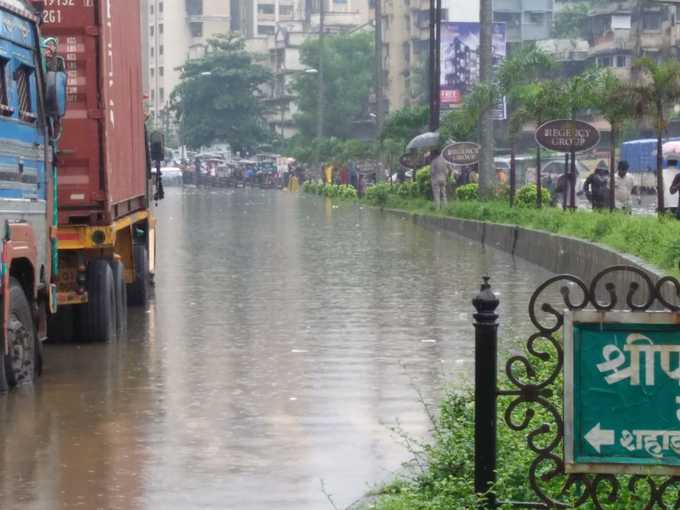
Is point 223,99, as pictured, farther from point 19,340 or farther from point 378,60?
point 19,340

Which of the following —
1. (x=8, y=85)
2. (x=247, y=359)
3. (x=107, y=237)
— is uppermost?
(x=8, y=85)

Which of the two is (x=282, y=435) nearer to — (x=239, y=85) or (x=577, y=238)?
(x=577, y=238)

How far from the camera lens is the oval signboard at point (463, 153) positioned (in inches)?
1679

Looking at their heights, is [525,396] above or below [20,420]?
above

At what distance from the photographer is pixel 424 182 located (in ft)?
166

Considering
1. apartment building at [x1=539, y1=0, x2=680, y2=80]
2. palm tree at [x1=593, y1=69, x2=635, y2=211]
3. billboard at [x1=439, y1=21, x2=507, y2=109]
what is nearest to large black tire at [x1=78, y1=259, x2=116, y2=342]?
palm tree at [x1=593, y1=69, x2=635, y2=211]

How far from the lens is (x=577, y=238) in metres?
24.9

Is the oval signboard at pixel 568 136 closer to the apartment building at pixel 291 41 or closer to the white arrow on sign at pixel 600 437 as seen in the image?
the white arrow on sign at pixel 600 437

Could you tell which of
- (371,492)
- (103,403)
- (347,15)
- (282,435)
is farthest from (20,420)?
(347,15)

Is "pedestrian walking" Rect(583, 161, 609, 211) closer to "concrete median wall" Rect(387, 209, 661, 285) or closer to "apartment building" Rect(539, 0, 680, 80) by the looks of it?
"concrete median wall" Rect(387, 209, 661, 285)

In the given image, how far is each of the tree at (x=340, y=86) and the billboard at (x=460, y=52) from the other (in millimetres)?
39696

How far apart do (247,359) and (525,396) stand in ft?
24.4

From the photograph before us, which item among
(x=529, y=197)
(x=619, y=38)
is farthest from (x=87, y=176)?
(x=619, y=38)

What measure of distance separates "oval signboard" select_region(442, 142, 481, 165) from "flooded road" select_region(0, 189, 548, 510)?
677 inches
